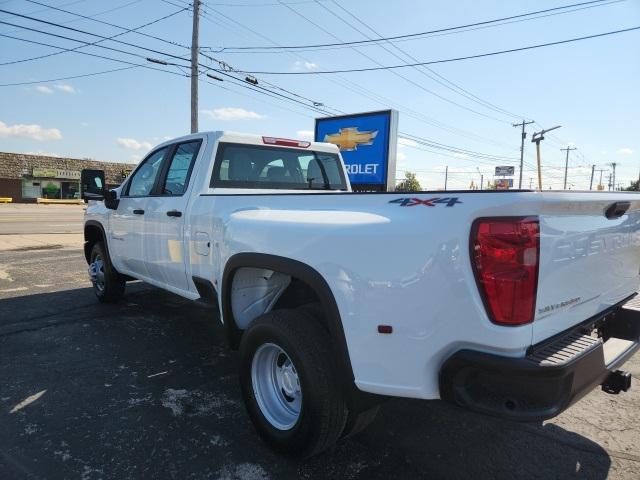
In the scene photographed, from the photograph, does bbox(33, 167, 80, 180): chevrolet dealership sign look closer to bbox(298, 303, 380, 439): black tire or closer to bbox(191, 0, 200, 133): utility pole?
bbox(191, 0, 200, 133): utility pole

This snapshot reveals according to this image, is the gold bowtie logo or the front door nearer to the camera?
the front door

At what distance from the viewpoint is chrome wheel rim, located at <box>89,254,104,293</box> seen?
234 inches

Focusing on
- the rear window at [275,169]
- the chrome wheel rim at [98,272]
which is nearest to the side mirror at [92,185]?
the chrome wheel rim at [98,272]

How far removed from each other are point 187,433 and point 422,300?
1844 millimetres

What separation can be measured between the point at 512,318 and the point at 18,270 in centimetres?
885

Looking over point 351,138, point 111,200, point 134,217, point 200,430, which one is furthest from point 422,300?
point 351,138

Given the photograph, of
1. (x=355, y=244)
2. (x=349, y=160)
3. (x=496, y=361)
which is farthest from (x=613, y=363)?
(x=349, y=160)

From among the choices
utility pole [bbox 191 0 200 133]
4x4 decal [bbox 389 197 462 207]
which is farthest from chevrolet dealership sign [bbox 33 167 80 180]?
4x4 decal [bbox 389 197 462 207]

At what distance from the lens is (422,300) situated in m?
1.97

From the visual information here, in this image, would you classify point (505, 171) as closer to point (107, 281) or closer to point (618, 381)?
point (107, 281)

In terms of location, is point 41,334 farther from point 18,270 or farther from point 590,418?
point 590,418

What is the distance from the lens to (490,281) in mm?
1857

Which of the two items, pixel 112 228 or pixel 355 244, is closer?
pixel 355 244

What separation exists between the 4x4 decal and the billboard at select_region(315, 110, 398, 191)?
339 inches
